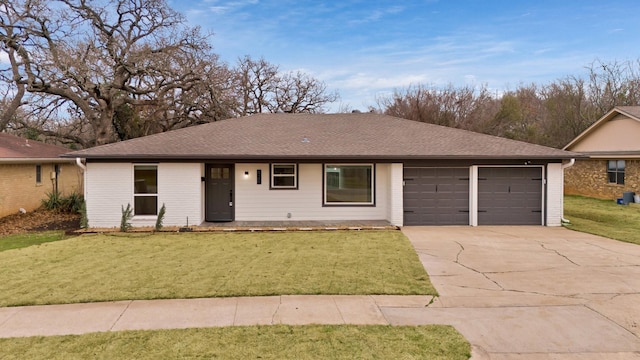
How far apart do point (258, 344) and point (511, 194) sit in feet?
34.8

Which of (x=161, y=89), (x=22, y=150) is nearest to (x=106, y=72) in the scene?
(x=161, y=89)

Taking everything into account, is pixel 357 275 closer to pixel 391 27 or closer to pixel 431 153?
pixel 431 153

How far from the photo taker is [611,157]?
61.6ft

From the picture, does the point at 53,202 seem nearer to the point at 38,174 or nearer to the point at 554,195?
the point at 38,174

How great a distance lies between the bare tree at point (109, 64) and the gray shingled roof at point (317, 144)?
31.0 feet

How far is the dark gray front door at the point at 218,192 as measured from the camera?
1241 centimetres

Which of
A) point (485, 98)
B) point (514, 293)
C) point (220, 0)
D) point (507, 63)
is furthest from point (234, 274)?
point (485, 98)

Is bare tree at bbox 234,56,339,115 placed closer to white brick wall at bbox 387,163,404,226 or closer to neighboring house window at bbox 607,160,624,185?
neighboring house window at bbox 607,160,624,185

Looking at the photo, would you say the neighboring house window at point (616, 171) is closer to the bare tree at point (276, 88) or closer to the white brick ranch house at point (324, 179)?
the white brick ranch house at point (324, 179)

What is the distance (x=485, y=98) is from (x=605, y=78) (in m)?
9.44

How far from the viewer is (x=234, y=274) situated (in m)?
6.74

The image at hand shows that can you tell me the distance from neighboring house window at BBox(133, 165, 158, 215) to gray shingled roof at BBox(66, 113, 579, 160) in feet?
2.00

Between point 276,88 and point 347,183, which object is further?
point 276,88

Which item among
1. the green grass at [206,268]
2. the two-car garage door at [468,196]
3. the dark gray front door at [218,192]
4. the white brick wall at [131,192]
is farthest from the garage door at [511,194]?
the white brick wall at [131,192]
